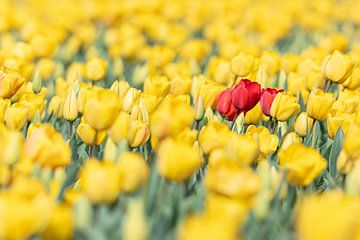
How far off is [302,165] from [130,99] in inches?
36.0

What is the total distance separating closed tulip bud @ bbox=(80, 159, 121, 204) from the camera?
69.4 inches

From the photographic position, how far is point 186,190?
7.35 ft

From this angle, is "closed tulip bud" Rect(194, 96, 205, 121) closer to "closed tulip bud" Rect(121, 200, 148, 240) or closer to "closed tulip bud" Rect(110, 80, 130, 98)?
"closed tulip bud" Rect(110, 80, 130, 98)

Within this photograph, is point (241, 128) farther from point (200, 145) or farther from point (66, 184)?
point (66, 184)

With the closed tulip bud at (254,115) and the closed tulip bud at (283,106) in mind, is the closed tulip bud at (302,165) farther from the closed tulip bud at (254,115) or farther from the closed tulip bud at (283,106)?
the closed tulip bud at (254,115)

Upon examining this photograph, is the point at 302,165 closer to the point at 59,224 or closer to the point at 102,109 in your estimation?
the point at 102,109

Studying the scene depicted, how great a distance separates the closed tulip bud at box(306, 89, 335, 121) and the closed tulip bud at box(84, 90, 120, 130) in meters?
0.91

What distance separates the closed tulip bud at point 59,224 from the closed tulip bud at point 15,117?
2.90ft

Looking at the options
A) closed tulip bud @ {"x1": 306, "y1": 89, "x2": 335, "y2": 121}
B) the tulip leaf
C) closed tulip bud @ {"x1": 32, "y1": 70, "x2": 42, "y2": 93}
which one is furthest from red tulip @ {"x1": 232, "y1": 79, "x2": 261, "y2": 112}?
closed tulip bud @ {"x1": 32, "y1": 70, "x2": 42, "y2": 93}

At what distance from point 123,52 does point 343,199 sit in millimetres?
2942

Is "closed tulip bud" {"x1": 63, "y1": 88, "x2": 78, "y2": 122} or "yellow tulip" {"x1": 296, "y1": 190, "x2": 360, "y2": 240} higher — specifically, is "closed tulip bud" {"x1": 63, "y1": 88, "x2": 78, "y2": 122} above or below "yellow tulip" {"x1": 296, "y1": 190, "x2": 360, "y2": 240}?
below

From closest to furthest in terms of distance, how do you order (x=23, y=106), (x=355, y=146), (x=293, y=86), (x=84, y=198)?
(x=84, y=198) → (x=355, y=146) → (x=23, y=106) → (x=293, y=86)

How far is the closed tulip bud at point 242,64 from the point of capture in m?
3.32

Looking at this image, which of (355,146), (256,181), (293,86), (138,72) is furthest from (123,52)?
(256,181)
